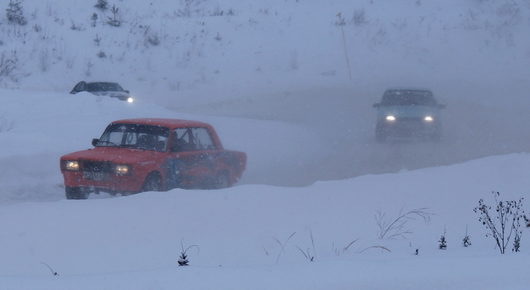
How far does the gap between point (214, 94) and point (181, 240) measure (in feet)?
80.6

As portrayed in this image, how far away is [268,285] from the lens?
421 centimetres

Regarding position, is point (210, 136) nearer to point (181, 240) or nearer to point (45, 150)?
point (45, 150)

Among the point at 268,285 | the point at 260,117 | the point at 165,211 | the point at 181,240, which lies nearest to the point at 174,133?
the point at 165,211

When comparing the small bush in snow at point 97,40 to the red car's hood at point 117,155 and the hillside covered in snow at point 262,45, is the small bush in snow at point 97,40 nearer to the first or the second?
the hillside covered in snow at point 262,45

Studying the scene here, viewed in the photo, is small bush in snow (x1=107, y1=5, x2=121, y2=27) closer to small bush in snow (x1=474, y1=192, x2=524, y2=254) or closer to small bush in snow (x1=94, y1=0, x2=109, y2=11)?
small bush in snow (x1=94, y1=0, x2=109, y2=11)

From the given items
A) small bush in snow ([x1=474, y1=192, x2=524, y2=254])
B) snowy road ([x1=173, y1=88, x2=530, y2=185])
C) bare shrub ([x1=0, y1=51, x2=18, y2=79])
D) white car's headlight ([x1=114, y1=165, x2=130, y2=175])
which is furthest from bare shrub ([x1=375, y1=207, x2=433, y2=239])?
bare shrub ([x1=0, y1=51, x2=18, y2=79])

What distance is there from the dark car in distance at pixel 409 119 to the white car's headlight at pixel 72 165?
1163 centimetres

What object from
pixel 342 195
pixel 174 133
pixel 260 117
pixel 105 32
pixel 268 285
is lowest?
pixel 268 285

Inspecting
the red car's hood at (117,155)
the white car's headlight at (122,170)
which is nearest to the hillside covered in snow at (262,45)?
the red car's hood at (117,155)

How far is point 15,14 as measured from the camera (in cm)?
3859

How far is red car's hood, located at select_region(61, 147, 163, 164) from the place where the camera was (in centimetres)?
974

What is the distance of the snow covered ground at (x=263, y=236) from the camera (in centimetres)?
435

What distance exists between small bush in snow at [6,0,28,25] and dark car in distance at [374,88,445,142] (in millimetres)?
24513

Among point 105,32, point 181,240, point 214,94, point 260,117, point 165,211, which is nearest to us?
point 181,240
